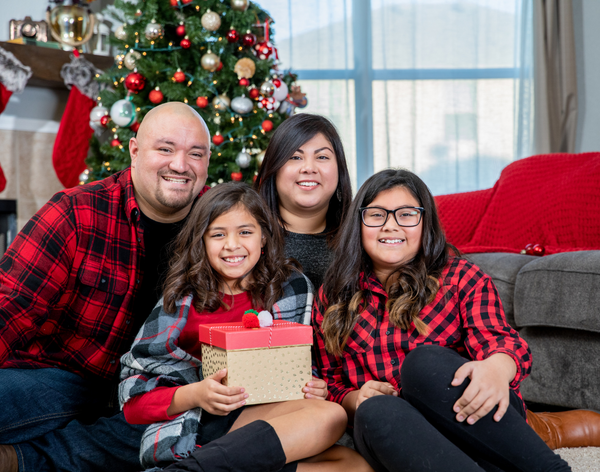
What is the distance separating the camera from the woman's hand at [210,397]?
46.8 inches

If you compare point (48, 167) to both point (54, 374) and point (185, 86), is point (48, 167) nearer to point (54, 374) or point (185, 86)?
point (185, 86)

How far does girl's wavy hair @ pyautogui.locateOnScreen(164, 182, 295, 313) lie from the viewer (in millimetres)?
1410

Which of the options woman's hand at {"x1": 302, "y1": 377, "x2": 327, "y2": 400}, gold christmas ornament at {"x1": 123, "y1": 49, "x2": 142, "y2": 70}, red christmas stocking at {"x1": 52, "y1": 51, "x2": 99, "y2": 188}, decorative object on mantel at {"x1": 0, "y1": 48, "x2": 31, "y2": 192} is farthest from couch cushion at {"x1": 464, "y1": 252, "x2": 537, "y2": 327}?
decorative object on mantel at {"x1": 0, "y1": 48, "x2": 31, "y2": 192}

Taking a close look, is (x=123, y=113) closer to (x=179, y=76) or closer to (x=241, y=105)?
(x=179, y=76)

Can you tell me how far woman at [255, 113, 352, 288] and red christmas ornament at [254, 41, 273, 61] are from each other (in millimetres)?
1177

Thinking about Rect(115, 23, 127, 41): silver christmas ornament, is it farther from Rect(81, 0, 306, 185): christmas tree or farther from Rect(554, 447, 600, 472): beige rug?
Rect(554, 447, 600, 472): beige rug

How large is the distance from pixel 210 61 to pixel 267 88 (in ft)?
0.99

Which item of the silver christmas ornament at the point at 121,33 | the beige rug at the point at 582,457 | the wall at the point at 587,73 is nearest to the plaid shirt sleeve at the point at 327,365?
the beige rug at the point at 582,457

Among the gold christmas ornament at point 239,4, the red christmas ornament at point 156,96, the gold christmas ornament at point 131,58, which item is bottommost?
the red christmas ornament at point 156,96

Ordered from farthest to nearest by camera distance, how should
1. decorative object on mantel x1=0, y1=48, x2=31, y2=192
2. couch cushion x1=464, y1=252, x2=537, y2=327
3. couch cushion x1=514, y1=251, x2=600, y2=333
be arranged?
decorative object on mantel x1=0, y1=48, x2=31, y2=192, couch cushion x1=464, y1=252, x2=537, y2=327, couch cushion x1=514, y1=251, x2=600, y2=333

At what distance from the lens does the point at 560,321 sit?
1.68m

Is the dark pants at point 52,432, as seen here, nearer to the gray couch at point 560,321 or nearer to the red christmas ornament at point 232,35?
the gray couch at point 560,321

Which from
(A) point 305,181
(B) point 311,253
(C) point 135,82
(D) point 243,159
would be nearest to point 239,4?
(C) point 135,82

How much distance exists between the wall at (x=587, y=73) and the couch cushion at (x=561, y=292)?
210 cm
